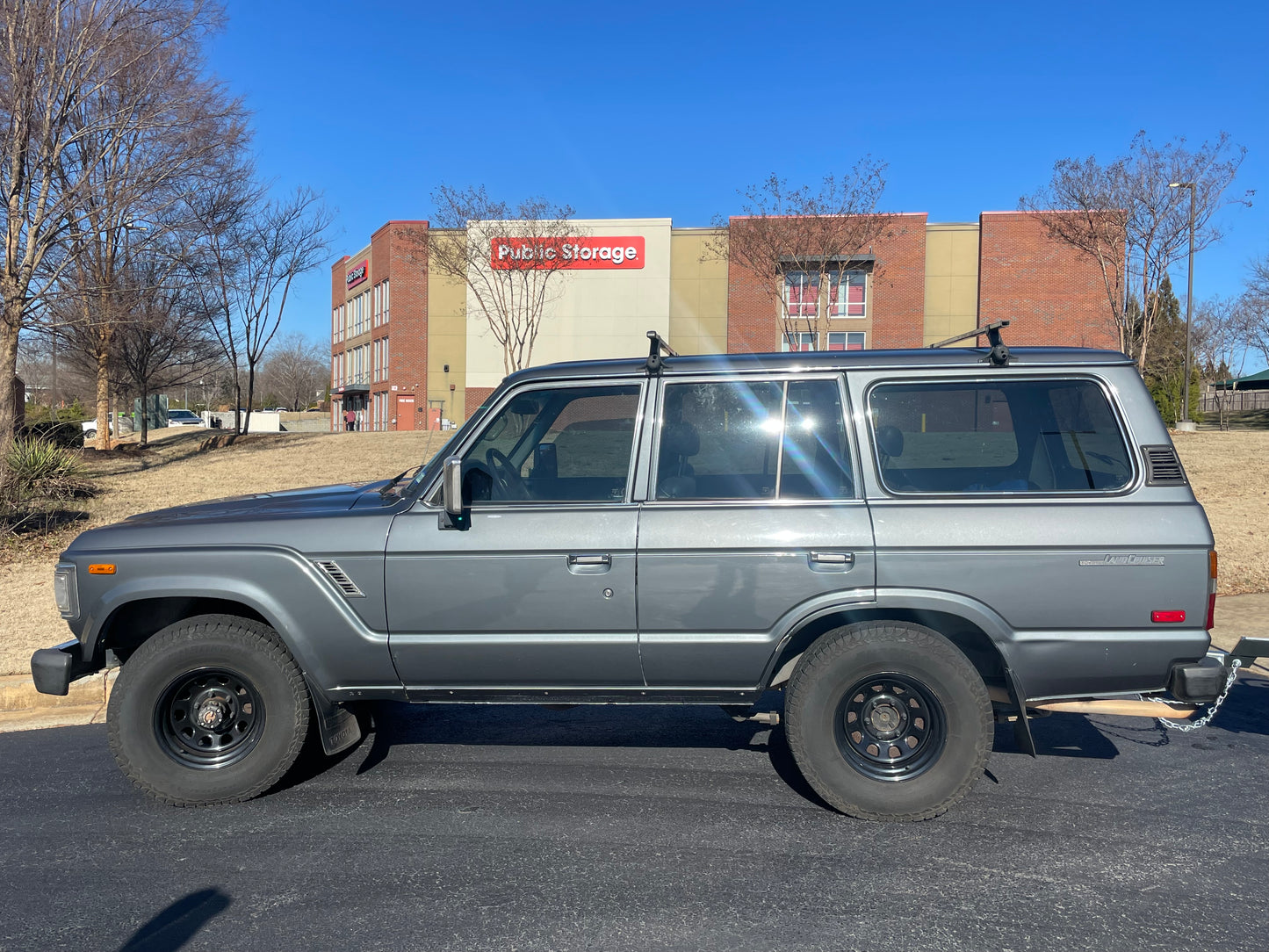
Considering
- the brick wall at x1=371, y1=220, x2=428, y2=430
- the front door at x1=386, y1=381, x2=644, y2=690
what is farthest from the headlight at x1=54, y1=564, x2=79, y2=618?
the brick wall at x1=371, y1=220, x2=428, y2=430

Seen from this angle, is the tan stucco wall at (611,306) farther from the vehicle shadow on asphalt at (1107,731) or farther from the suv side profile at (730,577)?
the suv side profile at (730,577)

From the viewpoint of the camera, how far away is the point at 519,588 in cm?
409

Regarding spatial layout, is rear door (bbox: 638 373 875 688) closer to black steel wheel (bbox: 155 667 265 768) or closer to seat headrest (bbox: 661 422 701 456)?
seat headrest (bbox: 661 422 701 456)

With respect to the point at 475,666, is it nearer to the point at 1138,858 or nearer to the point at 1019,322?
the point at 1138,858

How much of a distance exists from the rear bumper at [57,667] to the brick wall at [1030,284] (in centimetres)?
4006

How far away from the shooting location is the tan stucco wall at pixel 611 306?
43.0m

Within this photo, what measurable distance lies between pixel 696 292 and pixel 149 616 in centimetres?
4000

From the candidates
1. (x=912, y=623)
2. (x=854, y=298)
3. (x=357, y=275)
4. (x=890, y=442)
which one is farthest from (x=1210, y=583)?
(x=357, y=275)

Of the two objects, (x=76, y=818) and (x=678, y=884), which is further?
(x=76, y=818)

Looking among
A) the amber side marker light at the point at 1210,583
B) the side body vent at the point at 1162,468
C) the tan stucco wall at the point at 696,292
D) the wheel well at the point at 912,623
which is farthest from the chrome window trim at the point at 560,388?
the tan stucco wall at the point at 696,292

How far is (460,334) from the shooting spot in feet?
157

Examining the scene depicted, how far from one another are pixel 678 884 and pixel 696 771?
1257mm

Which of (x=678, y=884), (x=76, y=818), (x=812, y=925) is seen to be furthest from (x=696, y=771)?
(x=76, y=818)

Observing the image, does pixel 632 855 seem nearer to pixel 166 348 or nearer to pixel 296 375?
pixel 166 348
